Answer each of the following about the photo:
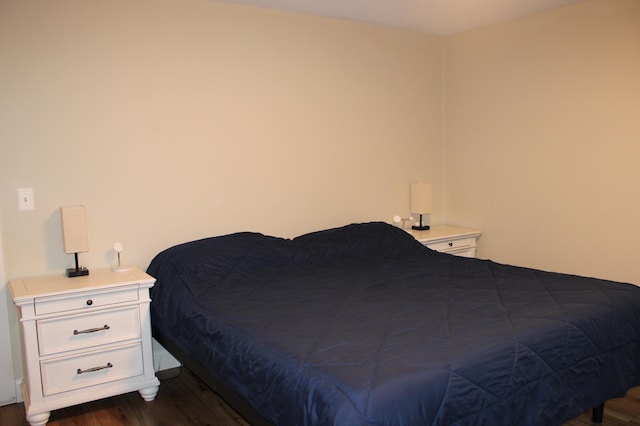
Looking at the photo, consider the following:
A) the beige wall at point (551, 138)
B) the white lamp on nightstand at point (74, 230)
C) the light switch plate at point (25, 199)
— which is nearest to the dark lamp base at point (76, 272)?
the white lamp on nightstand at point (74, 230)

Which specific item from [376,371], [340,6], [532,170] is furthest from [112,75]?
[532,170]

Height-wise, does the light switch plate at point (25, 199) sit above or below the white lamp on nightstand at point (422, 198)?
above

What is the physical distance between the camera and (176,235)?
10.3 feet

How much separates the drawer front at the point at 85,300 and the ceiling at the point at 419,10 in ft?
6.24

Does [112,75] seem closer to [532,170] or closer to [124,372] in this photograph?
[124,372]

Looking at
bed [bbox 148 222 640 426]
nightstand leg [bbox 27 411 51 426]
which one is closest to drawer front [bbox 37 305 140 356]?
bed [bbox 148 222 640 426]

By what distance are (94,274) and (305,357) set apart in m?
1.58

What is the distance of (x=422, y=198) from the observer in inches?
161

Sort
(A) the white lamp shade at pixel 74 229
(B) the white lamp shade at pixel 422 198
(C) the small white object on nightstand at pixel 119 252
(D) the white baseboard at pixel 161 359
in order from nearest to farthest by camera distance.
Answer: (A) the white lamp shade at pixel 74 229 → (C) the small white object on nightstand at pixel 119 252 → (D) the white baseboard at pixel 161 359 → (B) the white lamp shade at pixel 422 198

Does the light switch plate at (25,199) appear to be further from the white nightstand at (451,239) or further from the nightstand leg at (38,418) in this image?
the white nightstand at (451,239)

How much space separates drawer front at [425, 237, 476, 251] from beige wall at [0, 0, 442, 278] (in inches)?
18.6

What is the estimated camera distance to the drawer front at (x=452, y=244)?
3871mm

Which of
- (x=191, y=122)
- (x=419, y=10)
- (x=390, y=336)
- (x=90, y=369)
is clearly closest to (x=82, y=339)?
(x=90, y=369)

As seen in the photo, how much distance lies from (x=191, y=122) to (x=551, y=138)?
2493mm
